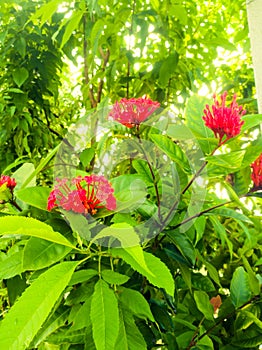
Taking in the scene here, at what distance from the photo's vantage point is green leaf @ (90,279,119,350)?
38cm

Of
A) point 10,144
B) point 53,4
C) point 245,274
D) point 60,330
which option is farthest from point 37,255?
point 10,144

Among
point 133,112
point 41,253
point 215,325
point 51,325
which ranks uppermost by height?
point 133,112

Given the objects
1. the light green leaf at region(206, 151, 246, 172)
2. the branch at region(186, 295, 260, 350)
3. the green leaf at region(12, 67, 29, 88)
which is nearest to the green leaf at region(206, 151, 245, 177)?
the light green leaf at region(206, 151, 246, 172)

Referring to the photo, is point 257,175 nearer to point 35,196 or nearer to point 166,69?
point 35,196

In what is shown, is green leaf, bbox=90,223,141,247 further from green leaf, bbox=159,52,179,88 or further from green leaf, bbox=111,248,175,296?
green leaf, bbox=159,52,179,88

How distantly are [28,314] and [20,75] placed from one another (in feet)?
3.17

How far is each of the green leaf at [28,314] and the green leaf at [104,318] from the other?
5 cm

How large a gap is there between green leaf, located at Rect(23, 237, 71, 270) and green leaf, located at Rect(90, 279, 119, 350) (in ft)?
0.17

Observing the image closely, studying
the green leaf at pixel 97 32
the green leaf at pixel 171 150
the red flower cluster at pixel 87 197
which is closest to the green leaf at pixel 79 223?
the red flower cluster at pixel 87 197

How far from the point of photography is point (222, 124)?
452 millimetres

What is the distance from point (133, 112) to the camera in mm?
526

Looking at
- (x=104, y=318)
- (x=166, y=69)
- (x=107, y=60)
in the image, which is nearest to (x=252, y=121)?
(x=104, y=318)

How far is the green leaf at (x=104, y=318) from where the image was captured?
14.9 inches

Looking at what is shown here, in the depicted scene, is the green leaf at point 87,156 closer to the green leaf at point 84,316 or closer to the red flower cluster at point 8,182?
the red flower cluster at point 8,182
